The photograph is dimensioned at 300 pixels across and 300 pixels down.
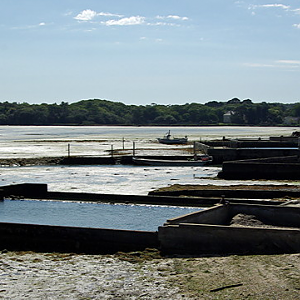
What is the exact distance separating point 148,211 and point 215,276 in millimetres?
10280

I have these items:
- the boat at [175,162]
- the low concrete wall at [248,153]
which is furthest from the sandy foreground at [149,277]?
the low concrete wall at [248,153]

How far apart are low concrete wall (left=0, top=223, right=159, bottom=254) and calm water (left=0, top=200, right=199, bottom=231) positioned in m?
3.80

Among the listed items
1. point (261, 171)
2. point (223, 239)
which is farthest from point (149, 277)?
point (261, 171)

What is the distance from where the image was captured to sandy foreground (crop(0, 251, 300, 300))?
12.1m

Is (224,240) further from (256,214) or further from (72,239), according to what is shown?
(72,239)

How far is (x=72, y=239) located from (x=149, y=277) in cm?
378

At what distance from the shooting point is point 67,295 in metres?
12.4

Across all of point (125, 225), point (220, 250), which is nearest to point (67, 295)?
point (220, 250)

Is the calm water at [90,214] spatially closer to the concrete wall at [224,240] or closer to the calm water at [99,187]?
the calm water at [99,187]

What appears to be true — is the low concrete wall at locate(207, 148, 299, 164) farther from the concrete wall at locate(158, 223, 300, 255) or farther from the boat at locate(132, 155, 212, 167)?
the concrete wall at locate(158, 223, 300, 255)

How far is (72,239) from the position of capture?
16.6 meters

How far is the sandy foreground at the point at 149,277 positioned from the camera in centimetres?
1206

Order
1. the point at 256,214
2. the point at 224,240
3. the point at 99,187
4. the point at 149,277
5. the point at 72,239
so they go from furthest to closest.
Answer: the point at 99,187 < the point at 256,214 < the point at 72,239 < the point at 224,240 < the point at 149,277

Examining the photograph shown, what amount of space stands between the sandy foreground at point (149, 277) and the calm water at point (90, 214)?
5630 mm
